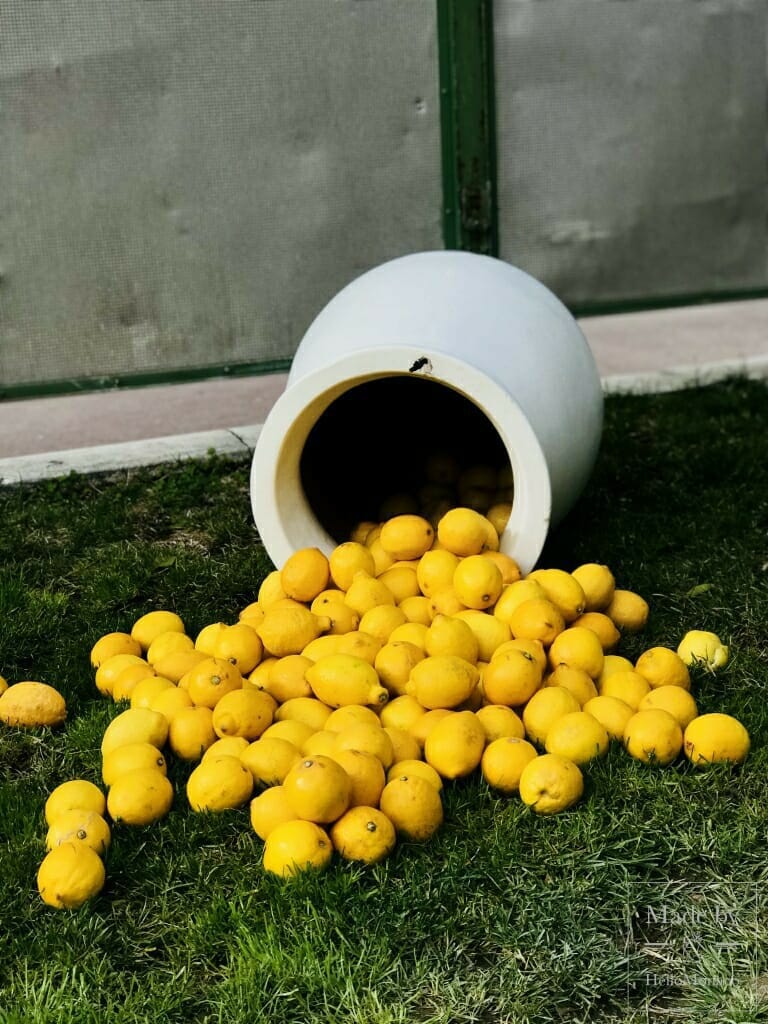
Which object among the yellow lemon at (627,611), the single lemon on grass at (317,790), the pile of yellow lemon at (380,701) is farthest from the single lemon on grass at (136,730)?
the yellow lemon at (627,611)

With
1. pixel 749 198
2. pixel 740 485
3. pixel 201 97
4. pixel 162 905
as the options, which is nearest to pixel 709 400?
pixel 740 485

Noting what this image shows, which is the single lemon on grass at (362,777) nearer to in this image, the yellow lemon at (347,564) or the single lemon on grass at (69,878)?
the single lemon on grass at (69,878)

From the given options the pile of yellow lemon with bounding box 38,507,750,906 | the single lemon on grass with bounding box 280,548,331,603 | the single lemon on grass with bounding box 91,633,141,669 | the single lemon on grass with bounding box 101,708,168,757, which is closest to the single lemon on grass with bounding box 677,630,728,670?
the pile of yellow lemon with bounding box 38,507,750,906

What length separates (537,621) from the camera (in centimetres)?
275

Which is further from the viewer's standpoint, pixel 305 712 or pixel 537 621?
pixel 537 621

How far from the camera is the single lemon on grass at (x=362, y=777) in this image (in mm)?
2289

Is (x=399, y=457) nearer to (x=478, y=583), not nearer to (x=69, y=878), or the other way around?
(x=478, y=583)

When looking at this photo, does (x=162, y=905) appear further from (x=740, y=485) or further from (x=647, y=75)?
(x=647, y=75)

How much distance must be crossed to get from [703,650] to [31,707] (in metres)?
1.63

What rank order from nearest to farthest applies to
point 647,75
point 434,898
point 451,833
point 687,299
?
1. point 434,898
2. point 451,833
3. point 647,75
4. point 687,299

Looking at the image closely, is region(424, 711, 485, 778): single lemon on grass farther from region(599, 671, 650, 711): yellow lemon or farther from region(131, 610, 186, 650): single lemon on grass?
region(131, 610, 186, 650): single lemon on grass

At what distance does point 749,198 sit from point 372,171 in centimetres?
216

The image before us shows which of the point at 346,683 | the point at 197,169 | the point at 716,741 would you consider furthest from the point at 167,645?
the point at 197,169

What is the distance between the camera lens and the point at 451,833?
7.69 feet
